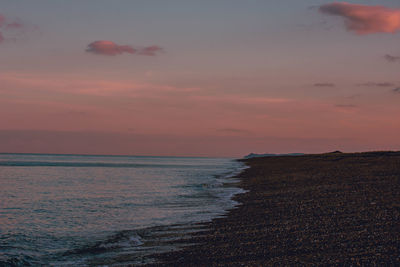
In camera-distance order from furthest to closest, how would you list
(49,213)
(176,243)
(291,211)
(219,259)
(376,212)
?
(49,213) → (291,211) → (376,212) → (176,243) → (219,259)

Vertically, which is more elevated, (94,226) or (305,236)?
(305,236)

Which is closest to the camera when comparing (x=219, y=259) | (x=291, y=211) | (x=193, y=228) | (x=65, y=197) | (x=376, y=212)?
(x=219, y=259)

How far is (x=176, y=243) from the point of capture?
13320 millimetres

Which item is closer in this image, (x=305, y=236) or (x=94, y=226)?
(x=305, y=236)

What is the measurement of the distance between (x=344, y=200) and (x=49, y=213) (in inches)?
639

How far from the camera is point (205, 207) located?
74.5ft

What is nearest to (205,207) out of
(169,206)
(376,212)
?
(169,206)

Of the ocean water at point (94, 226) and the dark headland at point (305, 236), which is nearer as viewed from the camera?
the dark headland at point (305, 236)

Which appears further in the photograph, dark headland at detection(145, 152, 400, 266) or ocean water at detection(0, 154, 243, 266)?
ocean water at detection(0, 154, 243, 266)

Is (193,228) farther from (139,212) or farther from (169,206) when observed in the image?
(169,206)

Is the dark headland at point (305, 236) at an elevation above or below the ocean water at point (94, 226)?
above

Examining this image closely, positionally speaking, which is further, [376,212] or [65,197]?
[65,197]

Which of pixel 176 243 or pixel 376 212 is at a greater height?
pixel 376 212

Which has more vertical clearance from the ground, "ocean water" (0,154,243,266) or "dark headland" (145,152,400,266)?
"dark headland" (145,152,400,266)
